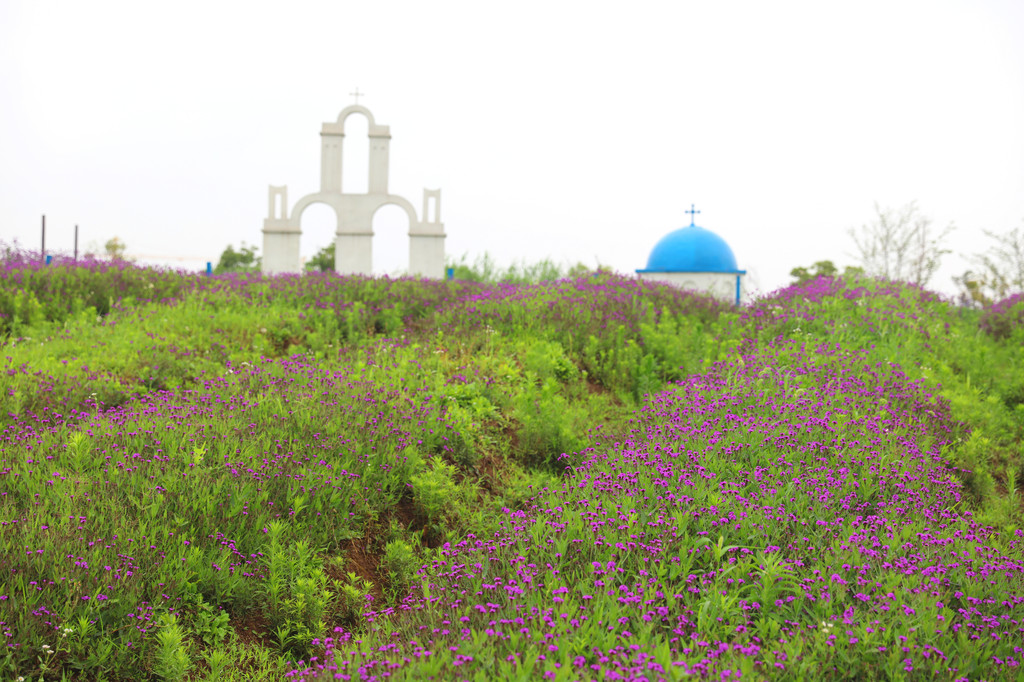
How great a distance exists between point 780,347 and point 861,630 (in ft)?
18.9

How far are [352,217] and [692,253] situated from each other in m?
9.31

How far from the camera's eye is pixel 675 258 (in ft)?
69.4

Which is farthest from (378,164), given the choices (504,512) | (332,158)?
(504,512)

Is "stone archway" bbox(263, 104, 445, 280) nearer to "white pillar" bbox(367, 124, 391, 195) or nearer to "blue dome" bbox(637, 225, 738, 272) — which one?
"white pillar" bbox(367, 124, 391, 195)

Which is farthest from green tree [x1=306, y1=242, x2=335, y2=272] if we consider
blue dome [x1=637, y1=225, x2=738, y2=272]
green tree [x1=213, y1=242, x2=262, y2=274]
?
blue dome [x1=637, y1=225, x2=738, y2=272]

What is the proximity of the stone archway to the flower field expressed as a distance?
12.1m

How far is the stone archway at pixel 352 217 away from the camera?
66.8 feet

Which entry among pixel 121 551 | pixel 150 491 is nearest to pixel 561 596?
pixel 121 551

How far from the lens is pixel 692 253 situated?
68.7 ft

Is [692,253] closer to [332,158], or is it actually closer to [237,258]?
[332,158]

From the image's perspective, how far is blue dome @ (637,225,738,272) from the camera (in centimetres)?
2088

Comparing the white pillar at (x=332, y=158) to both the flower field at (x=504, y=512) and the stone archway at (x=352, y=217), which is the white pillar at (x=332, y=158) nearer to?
the stone archway at (x=352, y=217)

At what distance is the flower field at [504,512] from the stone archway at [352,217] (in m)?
12.1

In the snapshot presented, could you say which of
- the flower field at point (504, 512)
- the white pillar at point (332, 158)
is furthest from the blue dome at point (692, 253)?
the flower field at point (504, 512)
